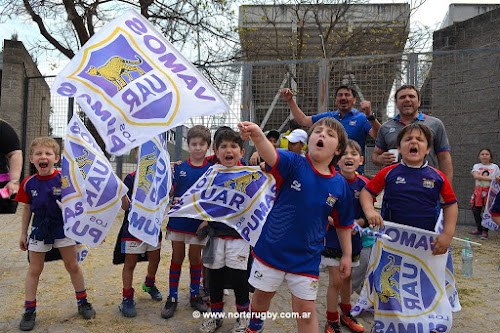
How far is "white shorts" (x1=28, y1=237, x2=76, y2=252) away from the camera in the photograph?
3400 mm

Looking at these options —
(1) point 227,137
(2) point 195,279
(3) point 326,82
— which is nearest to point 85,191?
(1) point 227,137

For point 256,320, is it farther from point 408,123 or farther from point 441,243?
point 408,123

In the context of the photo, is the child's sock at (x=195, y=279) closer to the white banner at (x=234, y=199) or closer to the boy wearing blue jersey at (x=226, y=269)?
the boy wearing blue jersey at (x=226, y=269)

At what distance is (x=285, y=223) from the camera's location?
2.53 metres

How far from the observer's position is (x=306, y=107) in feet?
23.9

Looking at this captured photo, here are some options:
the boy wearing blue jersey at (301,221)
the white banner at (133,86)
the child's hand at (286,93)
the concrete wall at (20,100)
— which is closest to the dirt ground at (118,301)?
the boy wearing blue jersey at (301,221)

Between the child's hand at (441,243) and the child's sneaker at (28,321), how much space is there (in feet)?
10.9

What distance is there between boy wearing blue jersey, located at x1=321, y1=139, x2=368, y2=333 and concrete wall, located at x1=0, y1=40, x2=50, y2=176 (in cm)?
974

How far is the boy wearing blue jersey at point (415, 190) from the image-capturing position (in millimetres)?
2869

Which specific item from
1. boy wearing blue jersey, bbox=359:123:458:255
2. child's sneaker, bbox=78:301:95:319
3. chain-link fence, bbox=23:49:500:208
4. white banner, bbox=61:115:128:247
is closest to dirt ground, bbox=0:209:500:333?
child's sneaker, bbox=78:301:95:319

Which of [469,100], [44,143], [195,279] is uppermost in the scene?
[469,100]

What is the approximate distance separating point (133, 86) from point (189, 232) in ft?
4.94

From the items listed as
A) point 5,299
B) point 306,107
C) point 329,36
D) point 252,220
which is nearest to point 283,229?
point 252,220

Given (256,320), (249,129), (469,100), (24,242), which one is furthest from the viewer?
(469,100)
